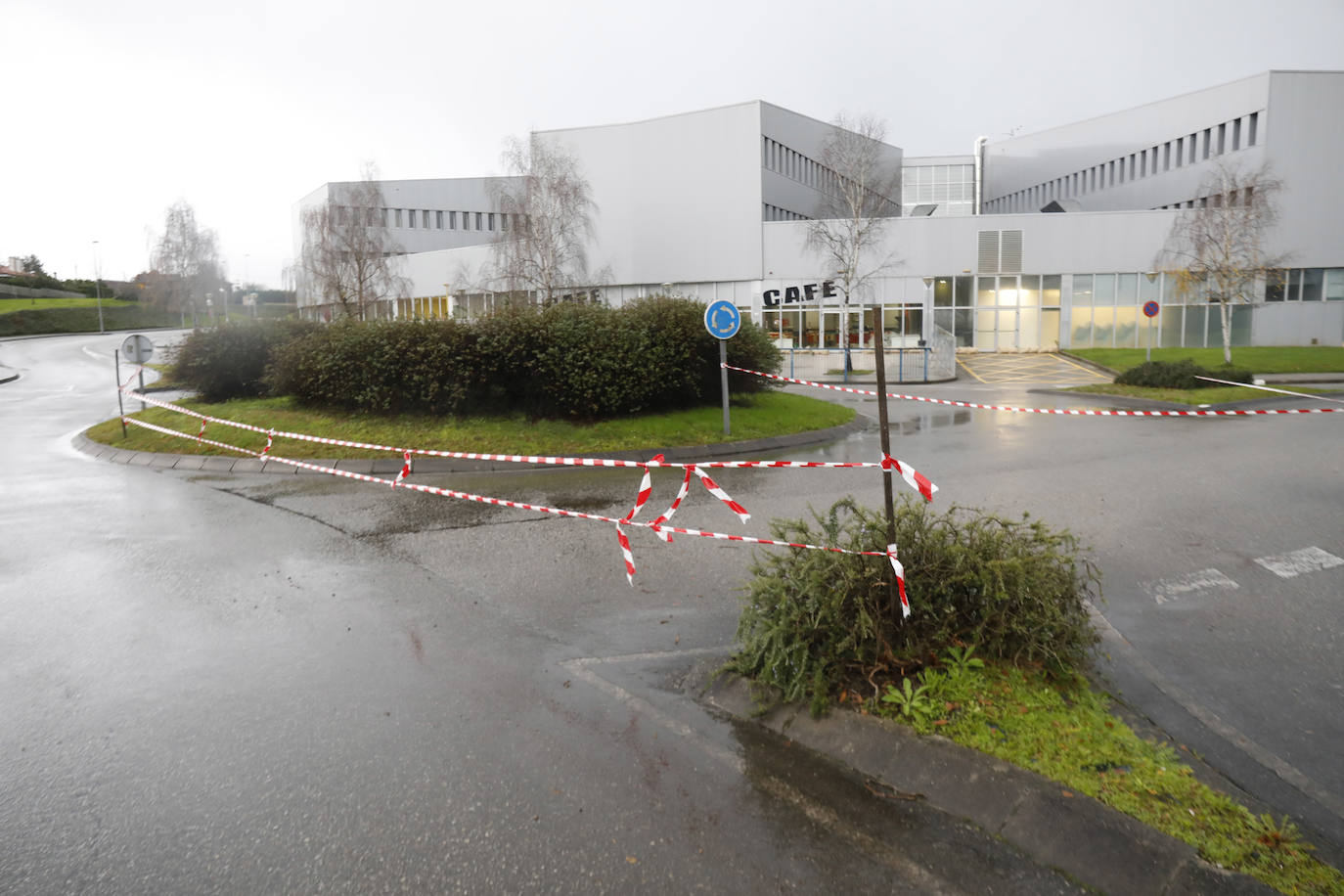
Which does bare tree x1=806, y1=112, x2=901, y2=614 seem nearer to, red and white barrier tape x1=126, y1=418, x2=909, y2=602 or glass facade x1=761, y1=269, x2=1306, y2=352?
glass facade x1=761, y1=269, x2=1306, y2=352

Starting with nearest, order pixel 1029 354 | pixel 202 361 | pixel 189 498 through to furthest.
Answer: pixel 189 498, pixel 202 361, pixel 1029 354

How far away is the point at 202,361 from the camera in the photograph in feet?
62.8

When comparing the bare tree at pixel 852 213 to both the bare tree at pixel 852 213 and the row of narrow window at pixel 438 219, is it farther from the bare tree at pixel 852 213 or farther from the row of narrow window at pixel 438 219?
the row of narrow window at pixel 438 219

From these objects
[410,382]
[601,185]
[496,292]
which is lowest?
[410,382]

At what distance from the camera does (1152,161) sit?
5225 cm

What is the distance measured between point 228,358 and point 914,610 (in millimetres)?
18421

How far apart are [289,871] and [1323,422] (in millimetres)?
18346

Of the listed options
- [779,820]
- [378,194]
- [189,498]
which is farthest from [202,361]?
[378,194]

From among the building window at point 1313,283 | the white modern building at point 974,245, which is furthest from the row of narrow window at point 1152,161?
the building window at point 1313,283

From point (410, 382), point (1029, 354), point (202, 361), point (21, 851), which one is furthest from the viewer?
point (1029, 354)

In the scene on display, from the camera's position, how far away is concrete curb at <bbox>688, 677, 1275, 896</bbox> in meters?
3.17

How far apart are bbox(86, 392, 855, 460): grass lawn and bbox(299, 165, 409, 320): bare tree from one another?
131 feet

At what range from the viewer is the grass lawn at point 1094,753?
321 cm

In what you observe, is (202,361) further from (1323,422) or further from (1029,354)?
(1029,354)
